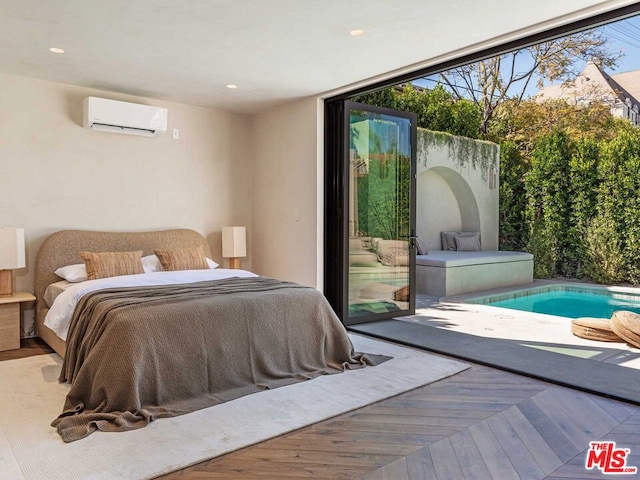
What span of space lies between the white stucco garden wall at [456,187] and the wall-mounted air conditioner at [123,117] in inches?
185

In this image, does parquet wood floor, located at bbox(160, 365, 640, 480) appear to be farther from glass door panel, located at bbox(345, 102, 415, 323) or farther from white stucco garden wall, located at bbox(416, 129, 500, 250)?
white stucco garden wall, located at bbox(416, 129, 500, 250)

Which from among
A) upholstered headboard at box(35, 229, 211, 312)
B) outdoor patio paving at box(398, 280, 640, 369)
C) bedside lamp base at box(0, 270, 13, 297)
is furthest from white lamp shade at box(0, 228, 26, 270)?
outdoor patio paving at box(398, 280, 640, 369)

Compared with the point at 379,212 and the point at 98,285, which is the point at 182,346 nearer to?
the point at 98,285

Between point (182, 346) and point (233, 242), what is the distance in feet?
8.85

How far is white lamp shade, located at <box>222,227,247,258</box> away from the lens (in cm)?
571

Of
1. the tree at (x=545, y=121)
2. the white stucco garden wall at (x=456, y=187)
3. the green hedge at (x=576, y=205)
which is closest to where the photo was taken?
the green hedge at (x=576, y=205)

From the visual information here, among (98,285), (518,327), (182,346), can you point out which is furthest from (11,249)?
(518,327)

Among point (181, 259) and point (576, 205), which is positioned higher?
point (576, 205)

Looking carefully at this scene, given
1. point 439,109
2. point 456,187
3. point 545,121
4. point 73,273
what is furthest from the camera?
point 545,121

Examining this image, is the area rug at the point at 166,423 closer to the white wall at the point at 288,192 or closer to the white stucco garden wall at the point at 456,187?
the white wall at the point at 288,192

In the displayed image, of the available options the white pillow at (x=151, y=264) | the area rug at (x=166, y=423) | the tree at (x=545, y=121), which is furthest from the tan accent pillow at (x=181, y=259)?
the tree at (x=545, y=121)

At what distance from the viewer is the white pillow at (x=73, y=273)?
14.7 feet

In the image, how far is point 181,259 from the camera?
16.2 ft

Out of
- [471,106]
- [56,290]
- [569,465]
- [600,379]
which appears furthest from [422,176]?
Result: [569,465]
